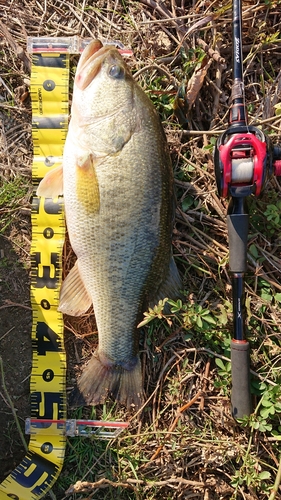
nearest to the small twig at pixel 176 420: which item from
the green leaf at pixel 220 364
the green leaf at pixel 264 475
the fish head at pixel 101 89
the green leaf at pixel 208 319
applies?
the green leaf at pixel 220 364

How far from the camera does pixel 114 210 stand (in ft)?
8.59

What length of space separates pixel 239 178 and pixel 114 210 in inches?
28.5

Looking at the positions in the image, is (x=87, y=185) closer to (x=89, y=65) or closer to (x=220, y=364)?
(x=89, y=65)

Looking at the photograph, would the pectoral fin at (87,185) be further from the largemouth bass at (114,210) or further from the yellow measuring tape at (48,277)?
the yellow measuring tape at (48,277)

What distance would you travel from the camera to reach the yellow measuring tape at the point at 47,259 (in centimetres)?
298

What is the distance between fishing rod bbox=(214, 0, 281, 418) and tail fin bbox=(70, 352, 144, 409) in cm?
60

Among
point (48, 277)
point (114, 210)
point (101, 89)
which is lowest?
point (48, 277)

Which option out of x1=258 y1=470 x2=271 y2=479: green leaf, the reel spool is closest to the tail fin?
x1=258 y1=470 x2=271 y2=479: green leaf

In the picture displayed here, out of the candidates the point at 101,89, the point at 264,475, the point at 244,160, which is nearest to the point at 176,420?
the point at 264,475

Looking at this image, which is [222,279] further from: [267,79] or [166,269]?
[267,79]

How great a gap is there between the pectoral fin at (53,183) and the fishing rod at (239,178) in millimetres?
990

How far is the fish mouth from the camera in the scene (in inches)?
102

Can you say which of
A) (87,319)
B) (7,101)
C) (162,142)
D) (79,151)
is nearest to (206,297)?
(87,319)

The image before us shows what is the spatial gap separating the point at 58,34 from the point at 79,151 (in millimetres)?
1080
